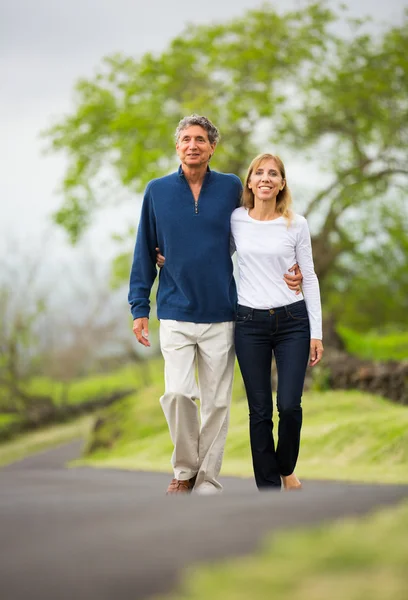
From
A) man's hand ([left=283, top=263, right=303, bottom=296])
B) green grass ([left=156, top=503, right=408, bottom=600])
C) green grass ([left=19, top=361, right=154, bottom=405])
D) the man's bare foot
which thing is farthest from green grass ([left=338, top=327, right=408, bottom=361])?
green grass ([left=156, top=503, right=408, bottom=600])

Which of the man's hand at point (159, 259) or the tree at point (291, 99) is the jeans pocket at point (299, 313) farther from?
the tree at point (291, 99)

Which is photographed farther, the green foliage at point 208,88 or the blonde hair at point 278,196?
the green foliage at point 208,88

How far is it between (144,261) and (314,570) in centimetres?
359

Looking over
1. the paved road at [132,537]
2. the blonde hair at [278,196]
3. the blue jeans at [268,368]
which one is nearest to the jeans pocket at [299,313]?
the blue jeans at [268,368]

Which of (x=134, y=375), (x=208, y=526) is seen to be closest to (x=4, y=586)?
(x=208, y=526)

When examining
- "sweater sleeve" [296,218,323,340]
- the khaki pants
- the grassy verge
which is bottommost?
the grassy verge

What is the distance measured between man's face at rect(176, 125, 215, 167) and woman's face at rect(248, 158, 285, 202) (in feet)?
1.13

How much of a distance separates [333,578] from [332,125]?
56.3 feet

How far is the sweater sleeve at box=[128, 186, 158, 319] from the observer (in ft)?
17.1

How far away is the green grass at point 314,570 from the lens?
1.65m

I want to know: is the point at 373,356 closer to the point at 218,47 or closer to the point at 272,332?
the point at 218,47

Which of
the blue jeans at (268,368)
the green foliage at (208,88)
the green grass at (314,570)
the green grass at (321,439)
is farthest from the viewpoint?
the green foliage at (208,88)

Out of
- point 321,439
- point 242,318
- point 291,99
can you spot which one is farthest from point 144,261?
point 291,99

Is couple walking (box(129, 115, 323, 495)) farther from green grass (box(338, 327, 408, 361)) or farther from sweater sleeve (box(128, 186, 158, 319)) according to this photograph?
green grass (box(338, 327, 408, 361))
